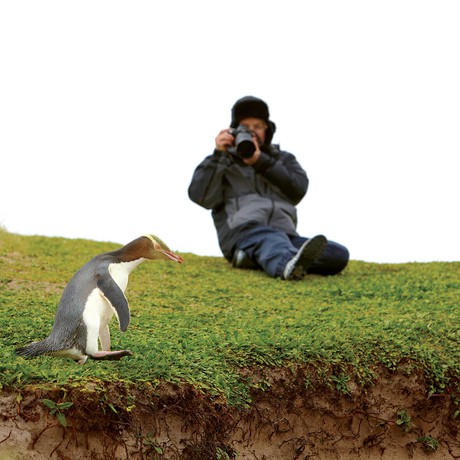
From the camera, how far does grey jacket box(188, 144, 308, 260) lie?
252 inches

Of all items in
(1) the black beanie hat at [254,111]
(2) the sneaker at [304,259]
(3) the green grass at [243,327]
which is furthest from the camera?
(1) the black beanie hat at [254,111]

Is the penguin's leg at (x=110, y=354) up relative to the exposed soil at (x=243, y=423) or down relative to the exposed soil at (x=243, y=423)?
up

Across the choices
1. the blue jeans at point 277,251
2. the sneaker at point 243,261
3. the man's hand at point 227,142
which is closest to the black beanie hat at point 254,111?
the man's hand at point 227,142

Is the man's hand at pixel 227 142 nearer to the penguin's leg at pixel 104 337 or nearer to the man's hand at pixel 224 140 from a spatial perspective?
the man's hand at pixel 224 140

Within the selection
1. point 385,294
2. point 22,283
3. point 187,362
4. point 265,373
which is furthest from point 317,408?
point 22,283

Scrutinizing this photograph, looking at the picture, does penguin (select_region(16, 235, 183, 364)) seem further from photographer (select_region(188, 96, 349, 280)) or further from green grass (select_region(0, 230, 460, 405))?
photographer (select_region(188, 96, 349, 280))

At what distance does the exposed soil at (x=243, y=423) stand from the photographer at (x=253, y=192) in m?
2.57

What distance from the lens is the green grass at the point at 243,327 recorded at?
2.97 m

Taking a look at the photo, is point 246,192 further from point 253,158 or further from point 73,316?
point 73,316

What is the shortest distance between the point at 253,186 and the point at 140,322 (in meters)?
2.93

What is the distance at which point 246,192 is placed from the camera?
654 cm

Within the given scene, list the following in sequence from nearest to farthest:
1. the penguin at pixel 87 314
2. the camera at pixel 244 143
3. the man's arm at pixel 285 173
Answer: the penguin at pixel 87 314 < the camera at pixel 244 143 < the man's arm at pixel 285 173

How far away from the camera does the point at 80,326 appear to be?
2.71m

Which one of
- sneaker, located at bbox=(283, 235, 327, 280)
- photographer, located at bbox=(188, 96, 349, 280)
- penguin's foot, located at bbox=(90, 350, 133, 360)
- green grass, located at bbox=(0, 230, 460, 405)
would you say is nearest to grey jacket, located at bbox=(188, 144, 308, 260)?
photographer, located at bbox=(188, 96, 349, 280)
